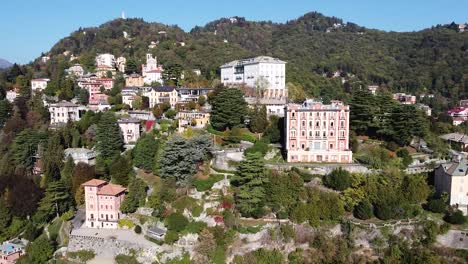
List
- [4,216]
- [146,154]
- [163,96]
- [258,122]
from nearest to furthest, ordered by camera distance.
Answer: [4,216]
[146,154]
[258,122]
[163,96]

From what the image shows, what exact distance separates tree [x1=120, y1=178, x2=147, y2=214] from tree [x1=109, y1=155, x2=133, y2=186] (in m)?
2.57

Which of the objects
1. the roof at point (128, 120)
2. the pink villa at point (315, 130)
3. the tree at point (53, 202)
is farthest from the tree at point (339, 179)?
the tree at point (53, 202)

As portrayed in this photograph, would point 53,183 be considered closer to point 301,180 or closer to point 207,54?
point 301,180

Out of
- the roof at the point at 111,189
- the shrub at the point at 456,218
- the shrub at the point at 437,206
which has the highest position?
the roof at the point at 111,189

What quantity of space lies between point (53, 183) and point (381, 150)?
108ft

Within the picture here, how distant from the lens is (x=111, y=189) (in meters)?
41.2

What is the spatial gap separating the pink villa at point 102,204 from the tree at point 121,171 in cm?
222

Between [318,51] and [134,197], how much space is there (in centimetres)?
10729

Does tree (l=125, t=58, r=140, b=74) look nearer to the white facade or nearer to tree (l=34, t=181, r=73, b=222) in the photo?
the white facade

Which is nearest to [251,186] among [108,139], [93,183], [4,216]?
[93,183]

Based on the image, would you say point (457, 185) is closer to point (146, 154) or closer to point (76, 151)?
point (146, 154)

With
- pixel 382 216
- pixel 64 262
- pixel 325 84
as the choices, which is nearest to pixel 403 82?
pixel 325 84

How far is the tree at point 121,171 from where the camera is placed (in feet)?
144

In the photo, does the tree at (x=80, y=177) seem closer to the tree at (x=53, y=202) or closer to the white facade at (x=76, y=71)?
the tree at (x=53, y=202)
